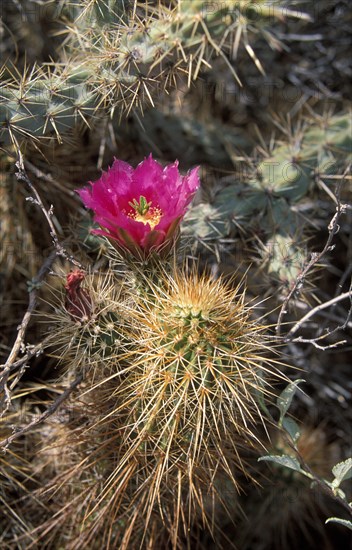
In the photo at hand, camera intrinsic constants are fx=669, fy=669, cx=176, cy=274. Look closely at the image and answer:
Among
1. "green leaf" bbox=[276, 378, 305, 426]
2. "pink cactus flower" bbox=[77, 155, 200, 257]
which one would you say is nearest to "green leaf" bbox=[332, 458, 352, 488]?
"green leaf" bbox=[276, 378, 305, 426]

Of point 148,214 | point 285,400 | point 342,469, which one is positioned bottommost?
point 342,469

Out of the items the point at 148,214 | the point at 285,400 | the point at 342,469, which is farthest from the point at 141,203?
the point at 342,469

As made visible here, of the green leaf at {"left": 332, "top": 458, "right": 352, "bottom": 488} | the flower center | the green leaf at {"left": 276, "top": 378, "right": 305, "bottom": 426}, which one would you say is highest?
the flower center

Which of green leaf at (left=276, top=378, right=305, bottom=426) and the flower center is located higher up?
the flower center

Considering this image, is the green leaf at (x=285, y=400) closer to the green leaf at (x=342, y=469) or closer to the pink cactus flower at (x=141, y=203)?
the green leaf at (x=342, y=469)

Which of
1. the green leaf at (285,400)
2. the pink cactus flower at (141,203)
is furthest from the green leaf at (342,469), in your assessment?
the pink cactus flower at (141,203)

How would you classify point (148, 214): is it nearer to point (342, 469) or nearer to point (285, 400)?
point (285, 400)

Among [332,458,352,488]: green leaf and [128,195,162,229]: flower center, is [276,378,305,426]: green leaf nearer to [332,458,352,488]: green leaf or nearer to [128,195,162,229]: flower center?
[332,458,352,488]: green leaf

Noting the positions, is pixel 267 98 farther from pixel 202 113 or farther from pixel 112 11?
pixel 112 11
